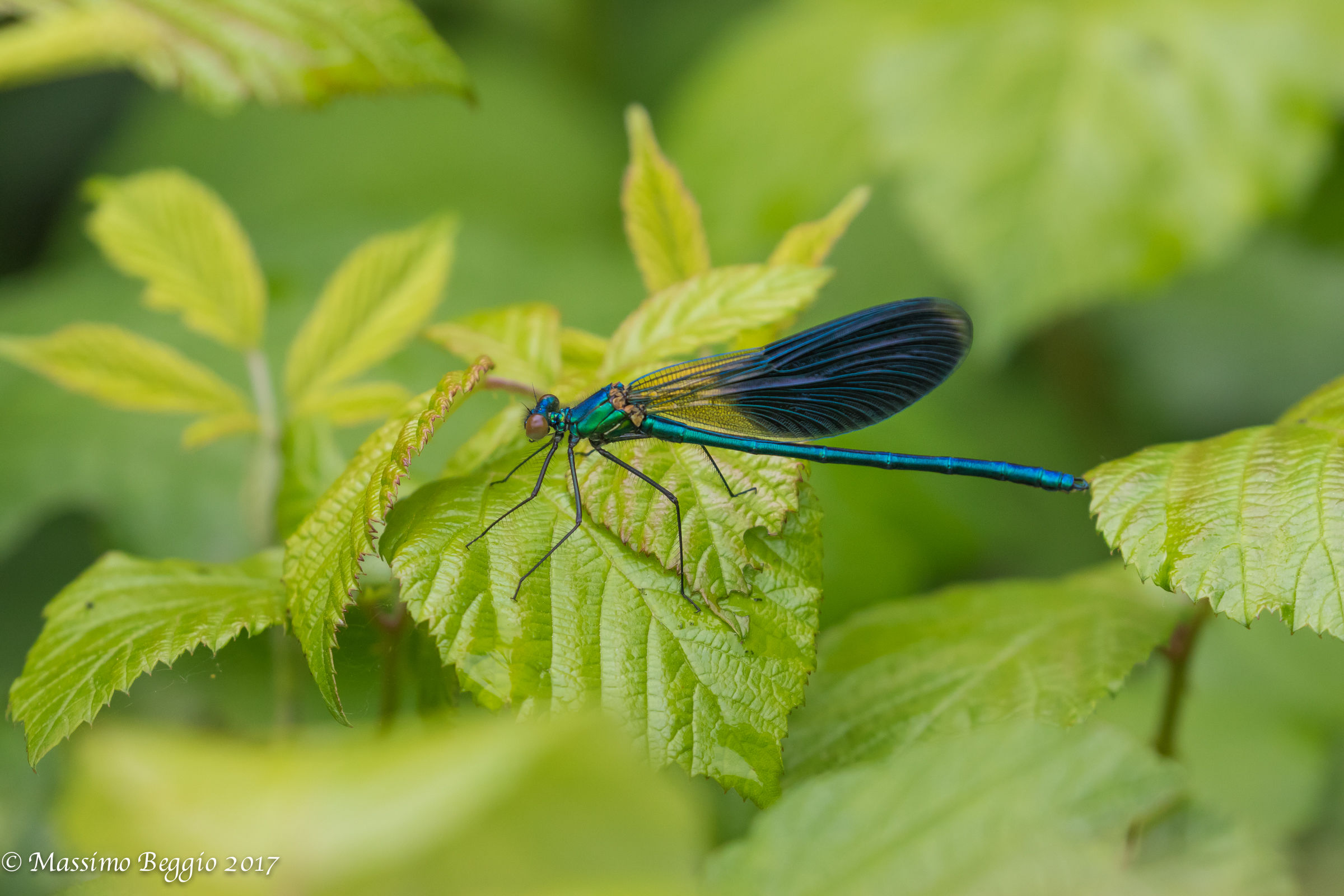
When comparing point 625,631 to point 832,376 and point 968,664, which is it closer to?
point 968,664

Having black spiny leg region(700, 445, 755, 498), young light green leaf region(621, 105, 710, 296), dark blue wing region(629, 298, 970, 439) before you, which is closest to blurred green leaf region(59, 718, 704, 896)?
black spiny leg region(700, 445, 755, 498)

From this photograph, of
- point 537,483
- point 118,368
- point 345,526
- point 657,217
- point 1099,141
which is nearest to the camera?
point 345,526

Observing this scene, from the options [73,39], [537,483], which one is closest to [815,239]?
[537,483]

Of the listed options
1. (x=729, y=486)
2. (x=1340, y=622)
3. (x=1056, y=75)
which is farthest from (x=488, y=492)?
(x=1056, y=75)

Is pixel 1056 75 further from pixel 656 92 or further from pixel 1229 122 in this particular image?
pixel 656 92

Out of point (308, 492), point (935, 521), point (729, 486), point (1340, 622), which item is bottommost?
point (1340, 622)

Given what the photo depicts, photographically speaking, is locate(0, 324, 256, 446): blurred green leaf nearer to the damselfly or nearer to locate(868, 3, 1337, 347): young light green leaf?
the damselfly
